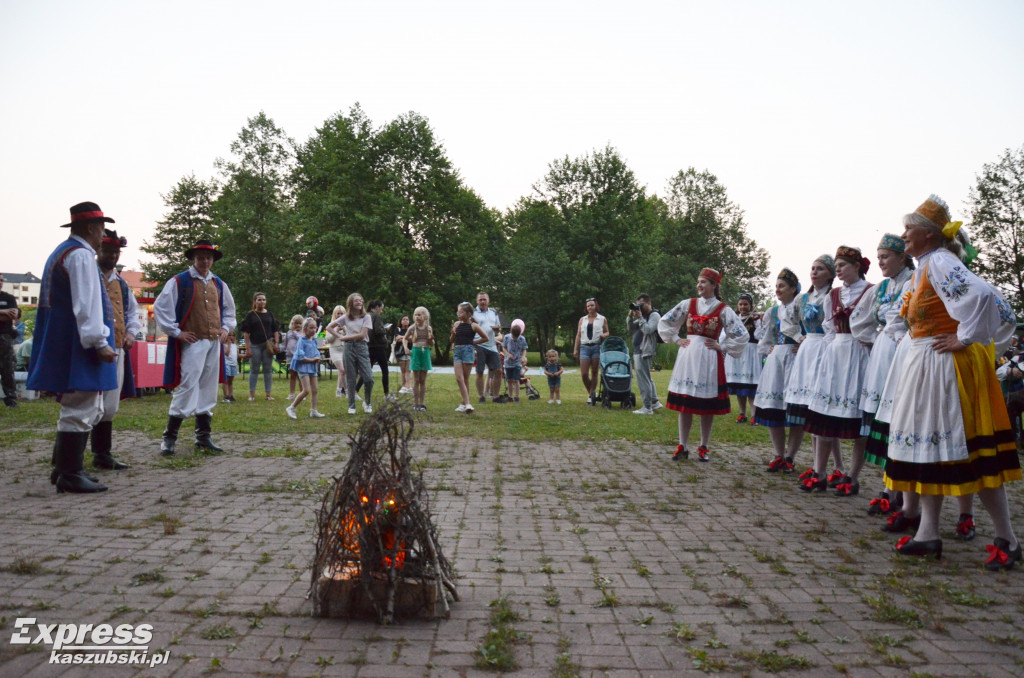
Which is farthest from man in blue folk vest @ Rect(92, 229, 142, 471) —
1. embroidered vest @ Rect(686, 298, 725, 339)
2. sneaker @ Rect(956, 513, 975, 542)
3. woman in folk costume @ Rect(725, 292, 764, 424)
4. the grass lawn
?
woman in folk costume @ Rect(725, 292, 764, 424)

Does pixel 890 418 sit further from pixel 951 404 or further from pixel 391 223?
pixel 391 223

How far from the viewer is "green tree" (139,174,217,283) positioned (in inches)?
2180

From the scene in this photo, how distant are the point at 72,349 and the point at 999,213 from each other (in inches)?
1954

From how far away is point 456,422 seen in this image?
12.4 m

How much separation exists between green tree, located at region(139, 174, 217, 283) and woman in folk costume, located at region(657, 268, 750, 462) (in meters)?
52.0

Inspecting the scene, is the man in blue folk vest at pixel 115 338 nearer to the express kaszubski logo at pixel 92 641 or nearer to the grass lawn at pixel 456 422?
the grass lawn at pixel 456 422

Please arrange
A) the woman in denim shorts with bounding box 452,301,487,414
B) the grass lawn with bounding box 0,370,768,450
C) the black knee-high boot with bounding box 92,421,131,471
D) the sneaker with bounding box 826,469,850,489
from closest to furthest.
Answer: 1. the sneaker with bounding box 826,469,850,489
2. the black knee-high boot with bounding box 92,421,131,471
3. the grass lawn with bounding box 0,370,768,450
4. the woman in denim shorts with bounding box 452,301,487,414

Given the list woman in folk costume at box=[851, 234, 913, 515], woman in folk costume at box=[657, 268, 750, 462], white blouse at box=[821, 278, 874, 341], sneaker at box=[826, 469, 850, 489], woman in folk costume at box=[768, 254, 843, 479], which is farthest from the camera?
woman in folk costume at box=[657, 268, 750, 462]

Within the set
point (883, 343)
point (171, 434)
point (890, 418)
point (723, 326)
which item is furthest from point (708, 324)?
point (171, 434)

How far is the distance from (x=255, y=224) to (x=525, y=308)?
1998 cm

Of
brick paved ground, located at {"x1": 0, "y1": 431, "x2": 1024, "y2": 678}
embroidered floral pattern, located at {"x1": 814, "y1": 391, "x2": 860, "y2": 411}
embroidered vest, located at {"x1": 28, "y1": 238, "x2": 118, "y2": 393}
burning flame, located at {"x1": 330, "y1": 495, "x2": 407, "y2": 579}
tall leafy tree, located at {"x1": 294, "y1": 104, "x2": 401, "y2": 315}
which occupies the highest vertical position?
tall leafy tree, located at {"x1": 294, "y1": 104, "x2": 401, "y2": 315}

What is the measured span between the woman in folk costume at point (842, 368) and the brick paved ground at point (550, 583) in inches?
24.5

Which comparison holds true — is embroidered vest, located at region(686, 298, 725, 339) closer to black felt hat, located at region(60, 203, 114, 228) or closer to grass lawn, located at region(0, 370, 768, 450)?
grass lawn, located at region(0, 370, 768, 450)

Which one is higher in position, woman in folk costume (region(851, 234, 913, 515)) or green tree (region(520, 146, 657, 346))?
green tree (region(520, 146, 657, 346))
